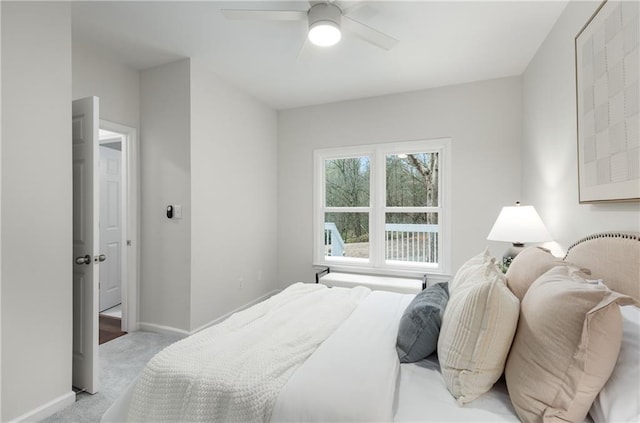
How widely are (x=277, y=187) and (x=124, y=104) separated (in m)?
2.06

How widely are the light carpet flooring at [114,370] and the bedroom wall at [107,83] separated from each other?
212cm

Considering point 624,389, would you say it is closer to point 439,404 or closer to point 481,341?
point 481,341

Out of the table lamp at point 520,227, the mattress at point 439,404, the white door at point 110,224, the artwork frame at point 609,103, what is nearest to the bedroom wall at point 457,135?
the table lamp at point 520,227

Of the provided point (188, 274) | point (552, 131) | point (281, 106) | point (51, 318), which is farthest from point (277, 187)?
point (552, 131)

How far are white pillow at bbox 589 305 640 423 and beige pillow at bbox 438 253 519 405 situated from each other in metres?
0.26

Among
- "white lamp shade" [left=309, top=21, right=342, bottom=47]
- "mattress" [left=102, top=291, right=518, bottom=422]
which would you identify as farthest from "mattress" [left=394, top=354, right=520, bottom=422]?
"white lamp shade" [left=309, top=21, right=342, bottom=47]

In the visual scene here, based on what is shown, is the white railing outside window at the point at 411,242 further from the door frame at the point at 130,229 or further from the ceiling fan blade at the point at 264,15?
the door frame at the point at 130,229

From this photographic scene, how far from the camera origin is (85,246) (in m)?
2.06

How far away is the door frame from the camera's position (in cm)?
304

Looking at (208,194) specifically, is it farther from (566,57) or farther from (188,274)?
(566,57)

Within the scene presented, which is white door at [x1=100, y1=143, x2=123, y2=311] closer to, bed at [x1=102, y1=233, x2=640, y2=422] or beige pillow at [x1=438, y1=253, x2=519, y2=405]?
bed at [x1=102, y1=233, x2=640, y2=422]

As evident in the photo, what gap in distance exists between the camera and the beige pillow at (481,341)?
1074 mm

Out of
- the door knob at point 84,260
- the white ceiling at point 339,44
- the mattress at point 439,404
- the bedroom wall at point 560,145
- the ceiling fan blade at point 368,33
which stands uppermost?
the white ceiling at point 339,44

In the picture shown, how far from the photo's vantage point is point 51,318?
1831 millimetres
